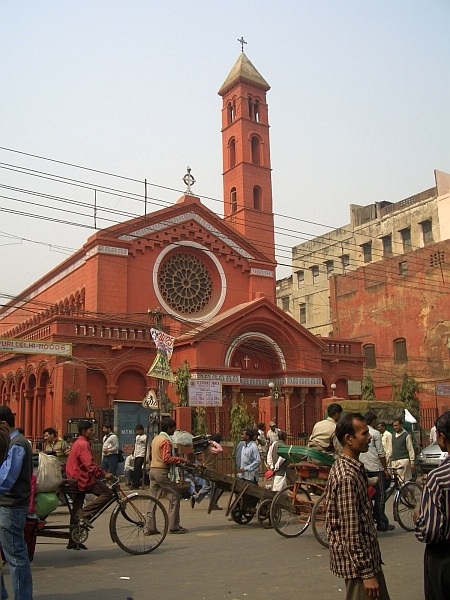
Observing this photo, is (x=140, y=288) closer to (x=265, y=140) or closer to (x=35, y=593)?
(x=265, y=140)

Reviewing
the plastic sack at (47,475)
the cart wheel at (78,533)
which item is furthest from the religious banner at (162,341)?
the plastic sack at (47,475)

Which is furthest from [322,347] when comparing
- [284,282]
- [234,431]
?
[284,282]

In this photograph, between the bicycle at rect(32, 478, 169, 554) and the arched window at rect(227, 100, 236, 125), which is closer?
the bicycle at rect(32, 478, 169, 554)

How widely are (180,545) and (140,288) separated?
2042 cm

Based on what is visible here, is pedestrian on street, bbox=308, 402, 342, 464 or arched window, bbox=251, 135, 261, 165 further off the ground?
arched window, bbox=251, 135, 261, 165

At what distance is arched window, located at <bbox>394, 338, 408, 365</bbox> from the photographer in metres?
37.0

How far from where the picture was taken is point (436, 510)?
384 centimetres

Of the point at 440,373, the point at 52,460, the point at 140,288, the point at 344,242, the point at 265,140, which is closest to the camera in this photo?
the point at 52,460

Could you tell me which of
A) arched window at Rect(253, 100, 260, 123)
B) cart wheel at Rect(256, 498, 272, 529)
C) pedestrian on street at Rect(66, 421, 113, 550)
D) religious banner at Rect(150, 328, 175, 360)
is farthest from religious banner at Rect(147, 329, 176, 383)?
arched window at Rect(253, 100, 260, 123)

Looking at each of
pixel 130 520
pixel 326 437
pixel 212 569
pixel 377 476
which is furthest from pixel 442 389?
pixel 212 569

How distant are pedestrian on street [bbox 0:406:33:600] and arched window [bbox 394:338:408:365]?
109 ft

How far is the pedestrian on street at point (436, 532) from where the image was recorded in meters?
3.78

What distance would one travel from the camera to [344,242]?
49.5 m

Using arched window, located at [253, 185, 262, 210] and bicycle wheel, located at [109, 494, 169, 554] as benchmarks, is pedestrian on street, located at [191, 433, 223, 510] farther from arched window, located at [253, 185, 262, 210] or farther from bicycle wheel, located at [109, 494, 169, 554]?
arched window, located at [253, 185, 262, 210]
